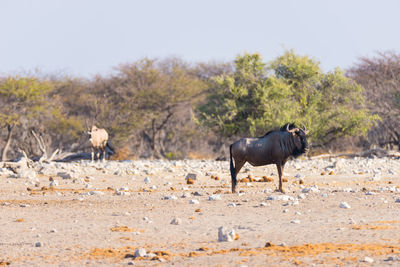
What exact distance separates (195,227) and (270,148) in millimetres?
5713

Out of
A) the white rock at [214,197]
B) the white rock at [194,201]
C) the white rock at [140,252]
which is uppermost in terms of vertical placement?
the white rock at [214,197]

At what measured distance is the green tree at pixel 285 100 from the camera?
3159 cm

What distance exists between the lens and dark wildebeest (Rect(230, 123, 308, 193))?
14.3 m

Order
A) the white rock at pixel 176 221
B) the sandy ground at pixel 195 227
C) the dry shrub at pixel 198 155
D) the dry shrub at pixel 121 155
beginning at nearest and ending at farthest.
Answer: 1. the sandy ground at pixel 195 227
2. the white rock at pixel 176 221
3. the dry shrub at pixel 121 155
4. the dry shrub at pixel 198 155

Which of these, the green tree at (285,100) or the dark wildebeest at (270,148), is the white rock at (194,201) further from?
the green tree at (285,100)

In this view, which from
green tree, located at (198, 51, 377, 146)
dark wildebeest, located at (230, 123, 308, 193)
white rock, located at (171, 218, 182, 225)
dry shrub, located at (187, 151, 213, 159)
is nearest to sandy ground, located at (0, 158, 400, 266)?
white rock, located at (171, 218, 182, 225)

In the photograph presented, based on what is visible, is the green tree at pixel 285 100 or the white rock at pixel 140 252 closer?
the white rock at pixel 140 252

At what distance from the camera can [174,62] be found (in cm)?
5106

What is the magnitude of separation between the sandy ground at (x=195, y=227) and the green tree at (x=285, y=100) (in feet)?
53.8

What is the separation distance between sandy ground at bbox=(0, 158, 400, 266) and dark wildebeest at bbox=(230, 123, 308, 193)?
29.0 inches

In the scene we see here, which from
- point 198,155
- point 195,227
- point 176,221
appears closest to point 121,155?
point 198,155

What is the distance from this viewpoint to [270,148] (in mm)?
14359

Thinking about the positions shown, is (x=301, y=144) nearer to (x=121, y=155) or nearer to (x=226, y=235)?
(x=226, y=235)

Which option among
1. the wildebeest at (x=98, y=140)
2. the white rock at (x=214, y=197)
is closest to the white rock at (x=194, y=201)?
the white rock at (x=214, y=197)
